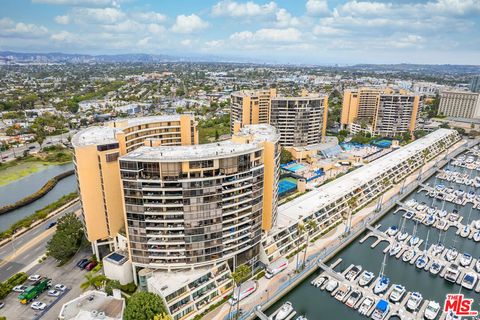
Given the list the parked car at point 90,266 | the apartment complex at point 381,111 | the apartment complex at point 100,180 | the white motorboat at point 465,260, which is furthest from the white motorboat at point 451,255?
the apartment complex at point 381,111

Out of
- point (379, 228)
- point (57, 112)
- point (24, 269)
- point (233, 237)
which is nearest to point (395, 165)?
point (379, 228)

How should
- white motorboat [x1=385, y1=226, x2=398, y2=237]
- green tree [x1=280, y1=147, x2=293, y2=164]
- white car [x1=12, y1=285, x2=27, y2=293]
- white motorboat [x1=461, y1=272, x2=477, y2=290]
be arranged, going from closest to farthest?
1. white car [x1=12, y1=285, x2=27, y2=293]
2. white motorboat [x1=461, y1=272, x2=477, y2=290]
3. white motorboat [x1=385, y1=226, x2=398, y2=237]
4. green tree [x1=280, y1=147, x2=293, y2=164]

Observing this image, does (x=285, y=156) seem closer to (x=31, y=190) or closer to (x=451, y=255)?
(x=451, y=255)

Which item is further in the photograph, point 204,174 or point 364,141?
point 364,141

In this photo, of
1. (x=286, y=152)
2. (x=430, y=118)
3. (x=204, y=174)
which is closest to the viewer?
(x=204, y=174)

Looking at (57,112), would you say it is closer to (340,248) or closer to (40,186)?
(40,186)

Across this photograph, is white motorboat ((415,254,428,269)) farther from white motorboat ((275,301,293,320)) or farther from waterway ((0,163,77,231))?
waterway ((0,163,77,231))

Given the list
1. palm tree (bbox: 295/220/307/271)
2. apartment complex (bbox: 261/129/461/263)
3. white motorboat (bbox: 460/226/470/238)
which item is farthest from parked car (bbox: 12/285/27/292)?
white motorboat (bbox: 460/226/470/238)
